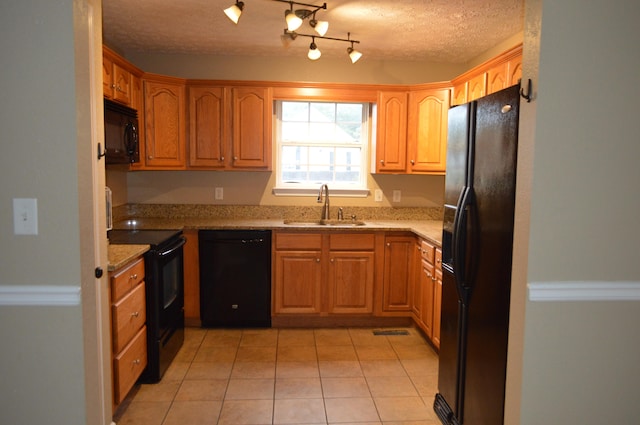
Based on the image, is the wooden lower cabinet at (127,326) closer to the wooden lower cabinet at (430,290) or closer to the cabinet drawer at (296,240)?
the cabinet drawer at (296,240)

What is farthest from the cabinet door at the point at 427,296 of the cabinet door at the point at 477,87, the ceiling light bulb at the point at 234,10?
the ceiling light bulb at the point at 234,10

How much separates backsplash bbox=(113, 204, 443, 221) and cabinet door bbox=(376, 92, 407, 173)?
0.54 meters

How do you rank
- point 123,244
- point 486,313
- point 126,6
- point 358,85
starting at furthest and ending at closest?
point 358,85 < point 126,6 < point 123,244 < point 486,313

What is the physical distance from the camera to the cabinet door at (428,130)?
3992mm

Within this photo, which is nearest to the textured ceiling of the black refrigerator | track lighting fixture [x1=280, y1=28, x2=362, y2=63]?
track lighting fixture [x1=280, y1=28, x2=362, y2=63]

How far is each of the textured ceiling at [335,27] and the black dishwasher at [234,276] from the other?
164 centimetres

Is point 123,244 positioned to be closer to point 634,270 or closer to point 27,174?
point 27,174

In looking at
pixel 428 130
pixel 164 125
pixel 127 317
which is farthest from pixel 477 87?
pixel 127 317

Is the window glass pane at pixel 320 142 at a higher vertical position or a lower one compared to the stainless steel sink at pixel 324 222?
higher

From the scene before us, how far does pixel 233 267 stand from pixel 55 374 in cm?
224

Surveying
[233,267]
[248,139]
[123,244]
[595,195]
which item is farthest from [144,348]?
[595,195]

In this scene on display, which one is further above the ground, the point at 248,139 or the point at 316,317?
the point at 248,139

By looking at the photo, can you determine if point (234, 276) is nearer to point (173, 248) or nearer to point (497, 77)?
point (173, 248)

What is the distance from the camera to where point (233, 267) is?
12.5 ft
